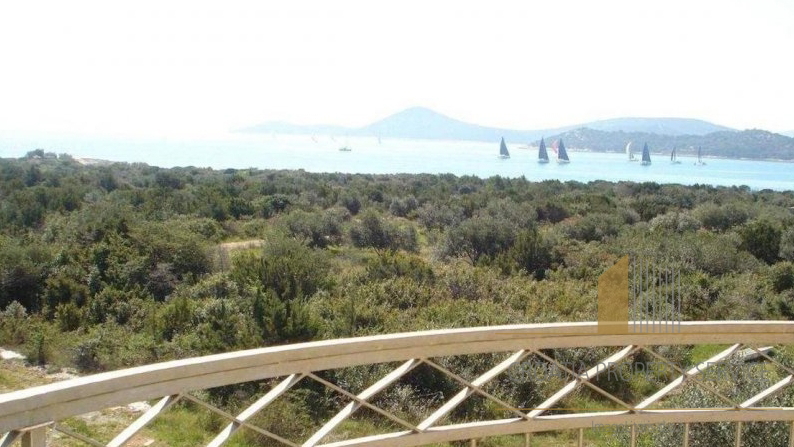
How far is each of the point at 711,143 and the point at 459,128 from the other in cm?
8900

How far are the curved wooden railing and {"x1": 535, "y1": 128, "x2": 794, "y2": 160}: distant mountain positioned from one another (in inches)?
3960

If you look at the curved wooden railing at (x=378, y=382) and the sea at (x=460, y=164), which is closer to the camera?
the curved wooden railing at (x=378, y=382)

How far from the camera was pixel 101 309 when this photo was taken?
10297 mm

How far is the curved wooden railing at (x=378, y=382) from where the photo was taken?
1734mm

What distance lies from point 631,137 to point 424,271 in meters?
108

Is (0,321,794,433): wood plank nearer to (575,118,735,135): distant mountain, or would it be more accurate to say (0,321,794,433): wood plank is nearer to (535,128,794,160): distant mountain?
(535,128,794,160): distant mountain

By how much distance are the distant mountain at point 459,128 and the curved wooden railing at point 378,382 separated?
15491 cm

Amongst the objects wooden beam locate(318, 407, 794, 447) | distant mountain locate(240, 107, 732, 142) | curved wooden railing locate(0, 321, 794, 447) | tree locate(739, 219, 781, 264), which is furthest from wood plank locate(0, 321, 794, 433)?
distant mountain locate(240, 107, 732, 142)

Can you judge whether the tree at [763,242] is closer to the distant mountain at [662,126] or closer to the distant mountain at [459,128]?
the distant mountain at [662,126]

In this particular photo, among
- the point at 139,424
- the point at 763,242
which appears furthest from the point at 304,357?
the point at 763,242

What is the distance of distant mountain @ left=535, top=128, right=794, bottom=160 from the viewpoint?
92438 mm

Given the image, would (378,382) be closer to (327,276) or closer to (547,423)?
(547,423)

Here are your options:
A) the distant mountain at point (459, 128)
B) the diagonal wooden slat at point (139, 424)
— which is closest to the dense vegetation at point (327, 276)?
the diagonal wooden slat at point (139, 424)

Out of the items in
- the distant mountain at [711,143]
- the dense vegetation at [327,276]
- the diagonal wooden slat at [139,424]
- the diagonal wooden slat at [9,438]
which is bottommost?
the dense vegetation at [327,276]
